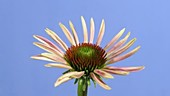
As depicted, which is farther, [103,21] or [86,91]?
[103,21]

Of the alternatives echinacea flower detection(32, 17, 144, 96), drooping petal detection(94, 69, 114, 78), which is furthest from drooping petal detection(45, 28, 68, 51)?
drooping petal detection(94, 69, 114, 78)

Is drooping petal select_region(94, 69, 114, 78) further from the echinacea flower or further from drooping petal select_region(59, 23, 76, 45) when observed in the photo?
drooping petal select_region(59, 23, 76, 45)

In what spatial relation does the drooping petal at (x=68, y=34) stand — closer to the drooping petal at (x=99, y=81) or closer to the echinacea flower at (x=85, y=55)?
the echinacea flower at (x=85, y=55)

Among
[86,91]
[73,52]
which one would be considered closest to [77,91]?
[86,91]

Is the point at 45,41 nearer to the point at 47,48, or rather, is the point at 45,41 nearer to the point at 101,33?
the point at 47,48

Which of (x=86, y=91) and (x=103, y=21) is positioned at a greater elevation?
(x=103, y=21)

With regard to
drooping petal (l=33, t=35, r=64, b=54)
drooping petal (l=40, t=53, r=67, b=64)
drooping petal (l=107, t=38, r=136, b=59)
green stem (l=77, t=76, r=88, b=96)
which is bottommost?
green stem (l=77, t=76, r=88, b=96)

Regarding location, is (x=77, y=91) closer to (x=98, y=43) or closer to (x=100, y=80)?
(x=100, y=80)

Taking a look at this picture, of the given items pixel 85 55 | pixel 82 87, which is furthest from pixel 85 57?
pixel 82 87
